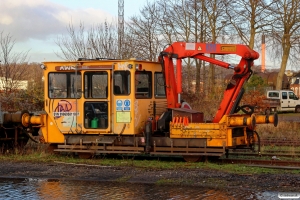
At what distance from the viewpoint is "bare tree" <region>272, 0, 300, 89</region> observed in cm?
3594

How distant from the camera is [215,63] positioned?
1441 centimetres

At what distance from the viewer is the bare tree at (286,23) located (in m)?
35.9

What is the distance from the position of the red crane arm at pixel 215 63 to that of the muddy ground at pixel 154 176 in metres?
2.62

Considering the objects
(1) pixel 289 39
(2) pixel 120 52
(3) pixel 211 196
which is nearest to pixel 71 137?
(3) pixel 211 196

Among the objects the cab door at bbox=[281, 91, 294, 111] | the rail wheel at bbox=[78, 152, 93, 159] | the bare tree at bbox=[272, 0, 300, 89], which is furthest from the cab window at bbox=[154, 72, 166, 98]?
the cab door at bbox=[281, 91, 294, 111]

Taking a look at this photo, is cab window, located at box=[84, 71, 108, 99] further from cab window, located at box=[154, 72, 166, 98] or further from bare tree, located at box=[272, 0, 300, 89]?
bare tree, located at box=[272, 0, 300, 89]

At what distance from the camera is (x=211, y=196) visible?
9.80m

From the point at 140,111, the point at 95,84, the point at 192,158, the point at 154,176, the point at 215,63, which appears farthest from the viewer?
the point at 95,84

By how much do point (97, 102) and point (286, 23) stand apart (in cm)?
2523

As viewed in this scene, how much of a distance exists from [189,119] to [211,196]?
4.50 meters

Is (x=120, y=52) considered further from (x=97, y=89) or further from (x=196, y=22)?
(x=97, y=89)

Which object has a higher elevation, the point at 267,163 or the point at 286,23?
the point at 286,23

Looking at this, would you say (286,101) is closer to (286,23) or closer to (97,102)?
Result: (286,23)

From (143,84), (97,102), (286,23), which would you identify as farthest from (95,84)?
(286,23)
